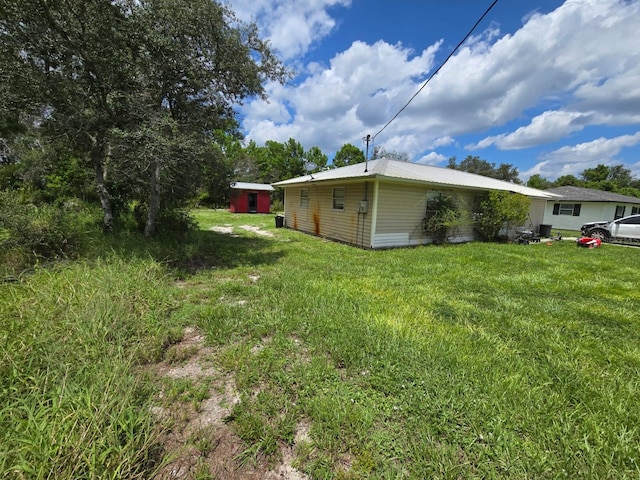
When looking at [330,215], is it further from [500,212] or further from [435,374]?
[435,374]

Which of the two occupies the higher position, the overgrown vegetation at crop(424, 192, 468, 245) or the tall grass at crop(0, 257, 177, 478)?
the overgrown vegetation at crop(424, 192, 468, 245)

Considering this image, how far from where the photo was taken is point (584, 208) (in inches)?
712

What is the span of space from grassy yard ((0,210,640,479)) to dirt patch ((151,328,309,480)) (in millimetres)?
61

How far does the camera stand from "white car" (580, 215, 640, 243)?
11591 millimetres

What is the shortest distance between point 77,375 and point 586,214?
25449 millimetres

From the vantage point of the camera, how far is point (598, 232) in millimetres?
12688

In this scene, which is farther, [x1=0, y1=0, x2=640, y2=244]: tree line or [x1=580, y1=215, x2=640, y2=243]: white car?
[x1=580, y1=215, x2=640, y2=243]: white car

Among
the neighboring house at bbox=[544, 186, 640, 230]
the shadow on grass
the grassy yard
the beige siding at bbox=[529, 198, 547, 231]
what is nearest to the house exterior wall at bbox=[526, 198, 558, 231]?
the beige siding at bbox=[529, 198, 547, 231]

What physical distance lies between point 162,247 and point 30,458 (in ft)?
17.5

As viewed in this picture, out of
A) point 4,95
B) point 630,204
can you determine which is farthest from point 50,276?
point 630,204

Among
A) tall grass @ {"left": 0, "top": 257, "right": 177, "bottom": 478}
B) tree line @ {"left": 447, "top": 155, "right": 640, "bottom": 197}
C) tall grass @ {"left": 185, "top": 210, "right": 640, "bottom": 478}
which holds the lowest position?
tall grass @ {"left": 185, "top": 210, "right": 640, "bottom": 478}

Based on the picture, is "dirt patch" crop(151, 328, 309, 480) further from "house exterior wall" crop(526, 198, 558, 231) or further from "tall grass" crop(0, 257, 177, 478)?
"house exterior wall" crop(526, 198, 558, 231)

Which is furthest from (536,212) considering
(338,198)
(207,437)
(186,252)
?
(207,437)

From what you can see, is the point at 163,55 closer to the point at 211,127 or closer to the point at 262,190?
the point at 211,127
